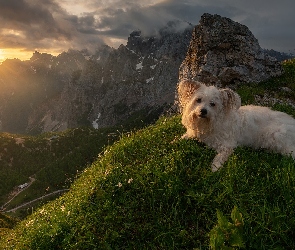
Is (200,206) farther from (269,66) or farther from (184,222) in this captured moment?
(269,66)

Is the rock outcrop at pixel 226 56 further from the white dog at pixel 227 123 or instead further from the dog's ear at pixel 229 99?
the dog's ear at pixel 229 99

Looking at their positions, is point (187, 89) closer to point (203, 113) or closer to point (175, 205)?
point (203, 113)

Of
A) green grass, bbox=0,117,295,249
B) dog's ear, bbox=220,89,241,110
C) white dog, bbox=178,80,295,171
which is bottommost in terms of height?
green grass, bbox=0,117,295,249

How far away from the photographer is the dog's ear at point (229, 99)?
10.5 metres

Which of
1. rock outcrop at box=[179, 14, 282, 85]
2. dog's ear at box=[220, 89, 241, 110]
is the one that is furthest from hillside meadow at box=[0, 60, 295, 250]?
rock outcrop at box=[179, 14, 282, 85]

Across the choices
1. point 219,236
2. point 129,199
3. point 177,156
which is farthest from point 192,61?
point 219,236

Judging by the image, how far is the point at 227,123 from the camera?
35.5 feet

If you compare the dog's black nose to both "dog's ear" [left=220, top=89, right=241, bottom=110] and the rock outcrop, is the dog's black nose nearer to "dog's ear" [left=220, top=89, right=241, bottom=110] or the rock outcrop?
"dog's ear" [left=220, top=89, right=241, bottom=110]

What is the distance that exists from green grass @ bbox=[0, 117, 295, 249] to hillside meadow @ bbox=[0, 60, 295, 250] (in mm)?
21

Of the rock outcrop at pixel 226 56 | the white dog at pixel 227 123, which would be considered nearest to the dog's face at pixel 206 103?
the white dog at pixel 227 123

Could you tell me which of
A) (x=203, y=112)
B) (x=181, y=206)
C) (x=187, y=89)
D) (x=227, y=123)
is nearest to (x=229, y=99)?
(x=227, y=123)

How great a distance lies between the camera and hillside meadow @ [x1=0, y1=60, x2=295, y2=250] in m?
6.90

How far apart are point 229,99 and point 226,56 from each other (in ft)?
58.3

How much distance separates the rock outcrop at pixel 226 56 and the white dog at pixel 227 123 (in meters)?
14.6
